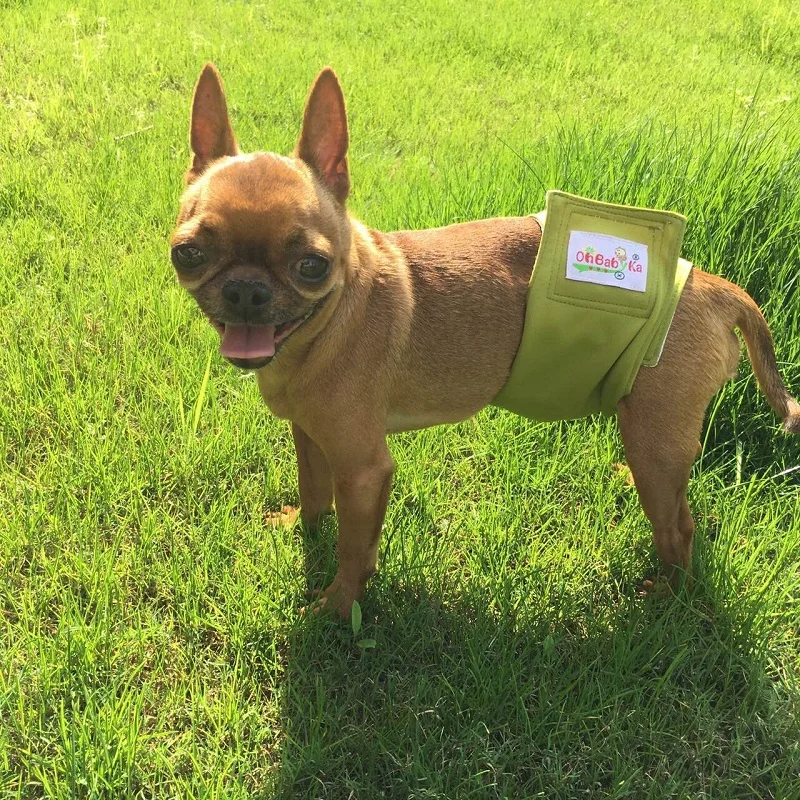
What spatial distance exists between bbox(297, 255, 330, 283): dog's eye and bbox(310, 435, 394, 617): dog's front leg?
1.91 ft

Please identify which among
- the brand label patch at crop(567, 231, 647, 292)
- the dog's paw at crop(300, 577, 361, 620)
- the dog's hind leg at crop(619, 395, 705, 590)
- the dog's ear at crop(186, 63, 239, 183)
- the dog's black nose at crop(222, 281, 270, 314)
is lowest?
the dog's paw at crop(300, 577, 361, 620)

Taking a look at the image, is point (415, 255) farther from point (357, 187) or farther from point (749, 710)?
point (357, 187)

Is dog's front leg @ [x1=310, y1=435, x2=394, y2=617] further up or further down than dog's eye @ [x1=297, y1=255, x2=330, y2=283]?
further down

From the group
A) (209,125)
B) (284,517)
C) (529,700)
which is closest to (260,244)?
(209,125)

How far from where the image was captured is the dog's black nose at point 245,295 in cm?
179

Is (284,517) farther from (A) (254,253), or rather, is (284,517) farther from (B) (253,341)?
(A) (254,253)

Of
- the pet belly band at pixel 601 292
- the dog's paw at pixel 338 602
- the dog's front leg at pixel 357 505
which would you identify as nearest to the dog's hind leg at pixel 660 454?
the pet belly band at pixel 601 292

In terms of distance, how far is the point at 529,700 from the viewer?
222 cm

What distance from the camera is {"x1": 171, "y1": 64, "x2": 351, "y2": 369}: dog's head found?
5.96 feet

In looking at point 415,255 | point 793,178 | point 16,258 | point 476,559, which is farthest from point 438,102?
point 476,559

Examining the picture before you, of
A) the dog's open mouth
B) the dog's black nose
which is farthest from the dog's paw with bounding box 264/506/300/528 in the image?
the dog's black nose

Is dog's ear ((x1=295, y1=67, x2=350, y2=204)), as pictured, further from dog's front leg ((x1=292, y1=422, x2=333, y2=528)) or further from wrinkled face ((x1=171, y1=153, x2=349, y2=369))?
dog's front leg ((x1=292, y1=422, x2=333, y2=528))

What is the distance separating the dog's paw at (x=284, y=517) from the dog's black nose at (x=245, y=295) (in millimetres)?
1209

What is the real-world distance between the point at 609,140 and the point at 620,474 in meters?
2.70
